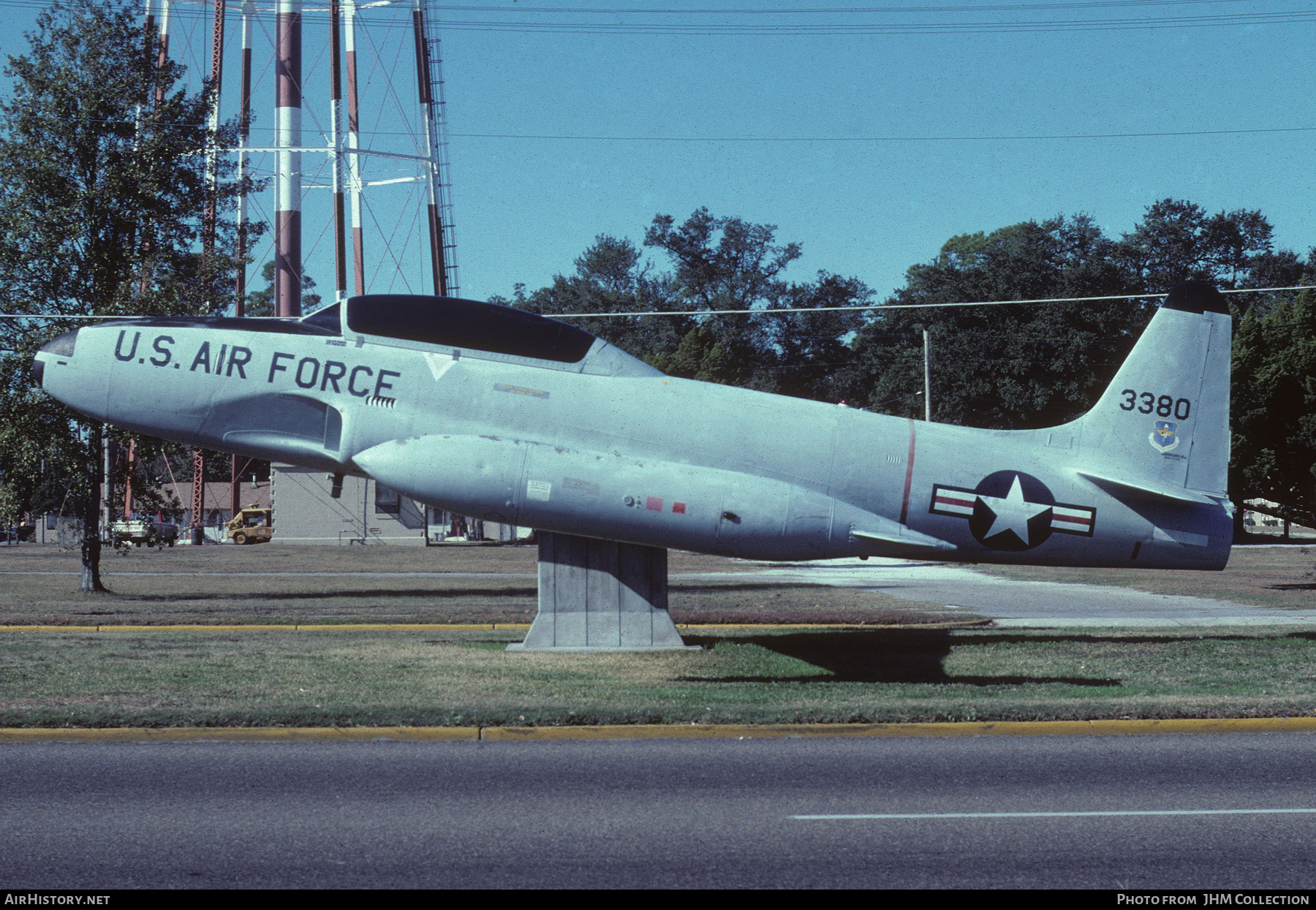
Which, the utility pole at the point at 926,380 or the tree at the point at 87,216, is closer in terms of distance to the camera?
the tree at the point at 87,216

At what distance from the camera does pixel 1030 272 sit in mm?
73750

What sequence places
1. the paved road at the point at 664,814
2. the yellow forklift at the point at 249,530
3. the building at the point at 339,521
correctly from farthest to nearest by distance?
the yellow forklift at the point at 249,530
the building at the point at 339,521
the paved road at the point at 664,814

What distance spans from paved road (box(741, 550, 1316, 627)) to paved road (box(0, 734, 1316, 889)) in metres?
10.5

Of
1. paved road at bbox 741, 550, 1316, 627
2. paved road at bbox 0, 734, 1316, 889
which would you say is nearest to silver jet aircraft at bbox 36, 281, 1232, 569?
paved road at bbox 0, 734, 1316, 889

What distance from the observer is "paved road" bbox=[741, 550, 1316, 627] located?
20203 mm

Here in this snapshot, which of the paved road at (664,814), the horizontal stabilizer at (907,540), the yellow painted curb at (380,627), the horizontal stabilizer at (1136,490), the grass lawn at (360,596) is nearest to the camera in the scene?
the paved road at (664,814)

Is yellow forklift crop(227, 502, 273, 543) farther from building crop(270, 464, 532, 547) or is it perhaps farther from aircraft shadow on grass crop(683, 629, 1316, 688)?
aircraft shadow on grass crop(683, 629, 1316, 688)

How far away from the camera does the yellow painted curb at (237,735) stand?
33.2 ft

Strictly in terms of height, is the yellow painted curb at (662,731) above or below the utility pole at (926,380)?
below

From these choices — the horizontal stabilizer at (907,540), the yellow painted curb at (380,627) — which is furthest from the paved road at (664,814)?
the yellow painted curb at (380,627)

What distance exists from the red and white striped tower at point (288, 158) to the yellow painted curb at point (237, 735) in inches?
1450

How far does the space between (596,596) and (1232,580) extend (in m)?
22.4

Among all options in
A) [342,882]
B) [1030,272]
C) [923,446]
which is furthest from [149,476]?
[1030,272]

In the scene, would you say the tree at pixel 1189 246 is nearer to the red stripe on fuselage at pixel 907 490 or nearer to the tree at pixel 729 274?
the tree at pixel 729 274
